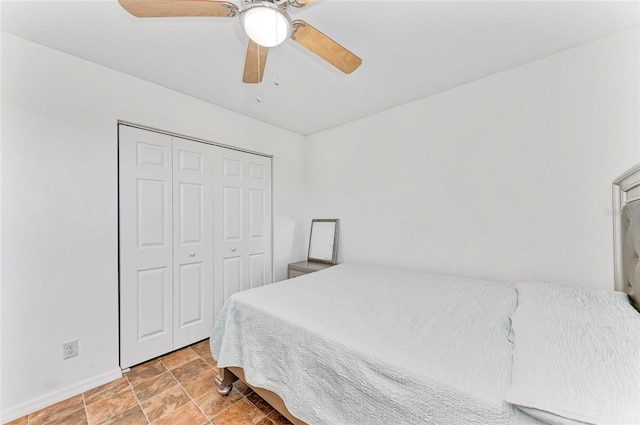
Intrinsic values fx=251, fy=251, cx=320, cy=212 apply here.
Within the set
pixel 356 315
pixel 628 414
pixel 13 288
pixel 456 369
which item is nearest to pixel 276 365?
pixel 356 315

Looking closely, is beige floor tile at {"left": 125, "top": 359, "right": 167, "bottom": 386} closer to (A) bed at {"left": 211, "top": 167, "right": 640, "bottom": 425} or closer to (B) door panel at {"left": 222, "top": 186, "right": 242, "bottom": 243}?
(A) bed at {"left": 211, "top": 167, "right": 640, "bottom": 425}

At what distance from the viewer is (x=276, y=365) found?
1363 mm

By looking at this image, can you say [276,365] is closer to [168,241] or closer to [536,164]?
[168,241]

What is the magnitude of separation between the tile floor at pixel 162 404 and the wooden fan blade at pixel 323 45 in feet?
7.22

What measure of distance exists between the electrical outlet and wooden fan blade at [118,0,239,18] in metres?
2.14

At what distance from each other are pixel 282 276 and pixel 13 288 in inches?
88.7

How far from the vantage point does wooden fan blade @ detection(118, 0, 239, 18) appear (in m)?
1.09

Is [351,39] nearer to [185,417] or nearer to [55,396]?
[185,417]

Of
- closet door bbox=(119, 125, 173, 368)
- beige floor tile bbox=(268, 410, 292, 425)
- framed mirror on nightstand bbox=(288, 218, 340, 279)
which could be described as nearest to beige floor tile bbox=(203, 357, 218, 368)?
closet door bbox=(119, 125, 173, 368)

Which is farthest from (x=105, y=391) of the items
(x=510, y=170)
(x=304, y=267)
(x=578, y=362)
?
(x=510, y=170)

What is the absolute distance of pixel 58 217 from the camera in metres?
1.74

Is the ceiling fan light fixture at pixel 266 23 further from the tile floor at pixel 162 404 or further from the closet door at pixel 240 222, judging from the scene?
the tile floor at pixel 162 404

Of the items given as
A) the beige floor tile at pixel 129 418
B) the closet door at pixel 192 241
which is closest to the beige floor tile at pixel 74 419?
the beige floor tile at pixel 129 418

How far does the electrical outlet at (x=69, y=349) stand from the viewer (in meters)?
1.75
